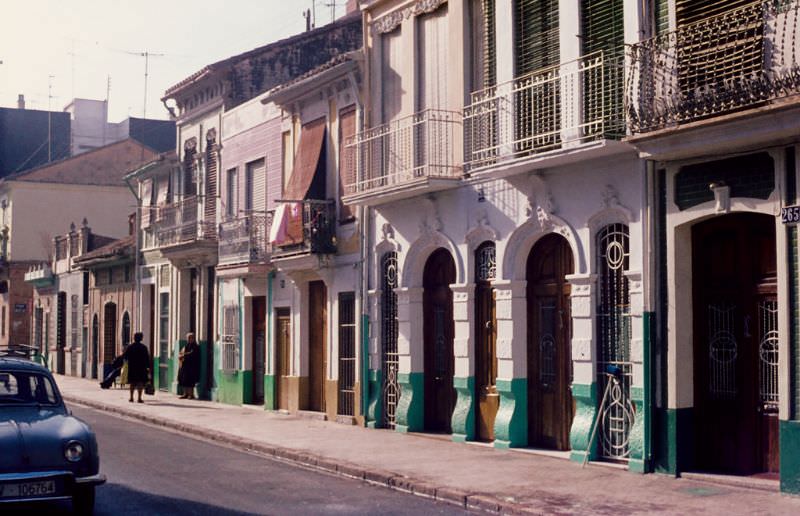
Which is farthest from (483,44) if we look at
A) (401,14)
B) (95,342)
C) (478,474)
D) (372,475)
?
(95,342)

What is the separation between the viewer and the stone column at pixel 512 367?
1619 centimetres

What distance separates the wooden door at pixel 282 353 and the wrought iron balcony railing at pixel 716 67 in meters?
12.3

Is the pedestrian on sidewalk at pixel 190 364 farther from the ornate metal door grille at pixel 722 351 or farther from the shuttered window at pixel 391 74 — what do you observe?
the ornate metal door grille at pixel 722 351

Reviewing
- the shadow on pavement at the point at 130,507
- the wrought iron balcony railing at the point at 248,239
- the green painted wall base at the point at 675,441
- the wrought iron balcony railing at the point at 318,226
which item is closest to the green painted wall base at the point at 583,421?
the green painted wall base at the point at 675,441

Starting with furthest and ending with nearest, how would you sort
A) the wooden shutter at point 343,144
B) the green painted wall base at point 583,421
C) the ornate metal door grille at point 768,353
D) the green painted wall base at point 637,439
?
the wooden shutter at point 343,144
the green painted wall base at point 583,421
the green painted wall base at point 637,439
the ornate metal door grille at point 768,353

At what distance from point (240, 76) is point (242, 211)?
5220mm

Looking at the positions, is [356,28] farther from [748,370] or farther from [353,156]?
[748,370]

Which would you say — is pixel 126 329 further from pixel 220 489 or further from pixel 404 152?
pixel 220 489

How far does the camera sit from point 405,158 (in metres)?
18.9

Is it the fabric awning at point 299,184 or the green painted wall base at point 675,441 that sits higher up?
the fabric awning at point 299,184

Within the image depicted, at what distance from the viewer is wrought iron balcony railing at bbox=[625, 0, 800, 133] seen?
1148cm

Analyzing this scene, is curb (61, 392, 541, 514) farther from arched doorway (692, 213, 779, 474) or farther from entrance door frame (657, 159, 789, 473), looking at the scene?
arched doorway (692, 213, 779, 474)

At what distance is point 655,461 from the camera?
1347 cm

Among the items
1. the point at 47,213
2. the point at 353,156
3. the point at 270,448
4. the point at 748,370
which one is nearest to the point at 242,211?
the point at 353,156
